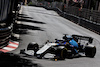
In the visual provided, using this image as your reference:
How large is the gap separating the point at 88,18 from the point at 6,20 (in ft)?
60.3

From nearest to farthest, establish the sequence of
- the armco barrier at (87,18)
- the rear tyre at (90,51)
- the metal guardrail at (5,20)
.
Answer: the rear tyre at (90,51) < the metal guardrail at (5,20) < the armco barrier at (87,18)

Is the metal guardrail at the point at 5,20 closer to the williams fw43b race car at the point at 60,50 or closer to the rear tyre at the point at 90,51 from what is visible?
the williams fw43b race car at the point at 60,50

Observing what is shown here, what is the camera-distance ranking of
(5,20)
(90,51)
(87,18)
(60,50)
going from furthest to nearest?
1. (87,18)
2. (5,20)
3. (90,51)
4. (60,50)

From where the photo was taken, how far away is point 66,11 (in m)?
45.8

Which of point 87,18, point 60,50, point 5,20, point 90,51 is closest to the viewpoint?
point 60,50

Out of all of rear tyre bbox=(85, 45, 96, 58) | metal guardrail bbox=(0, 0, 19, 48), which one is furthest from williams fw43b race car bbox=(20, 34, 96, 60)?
metal guardrail bbox=(0, 0, 19, 48)

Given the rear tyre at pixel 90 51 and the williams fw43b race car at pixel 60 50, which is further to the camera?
the rear tyre at pixel 90 51

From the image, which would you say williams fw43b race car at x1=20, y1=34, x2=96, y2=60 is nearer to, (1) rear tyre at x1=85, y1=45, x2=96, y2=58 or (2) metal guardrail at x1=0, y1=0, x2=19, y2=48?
(1) rear tyre at x1=85, y1=45, x2=96, y2=58

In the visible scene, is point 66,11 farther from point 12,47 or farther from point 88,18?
point 12,47

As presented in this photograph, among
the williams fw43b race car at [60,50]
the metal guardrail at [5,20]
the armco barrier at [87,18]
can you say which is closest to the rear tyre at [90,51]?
the williams fw43b race car at [60,50]

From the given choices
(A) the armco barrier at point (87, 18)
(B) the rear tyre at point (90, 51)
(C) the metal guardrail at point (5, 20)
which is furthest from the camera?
(A) the armco barrier at point (87, 18)

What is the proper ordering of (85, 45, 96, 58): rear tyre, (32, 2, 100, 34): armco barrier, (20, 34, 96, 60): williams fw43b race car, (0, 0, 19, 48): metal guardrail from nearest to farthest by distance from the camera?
(20, 34, 96, 60): williams fw43b race car, (85, 45, 96, 58): rear tyre, (0, 0, 19, 48): metal guardrail, (32, 2, 100, 34): armco barrier

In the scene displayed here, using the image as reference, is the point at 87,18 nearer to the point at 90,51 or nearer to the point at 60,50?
the point at 90,51

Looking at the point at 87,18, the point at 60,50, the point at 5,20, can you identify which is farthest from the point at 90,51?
the point at 87,18
